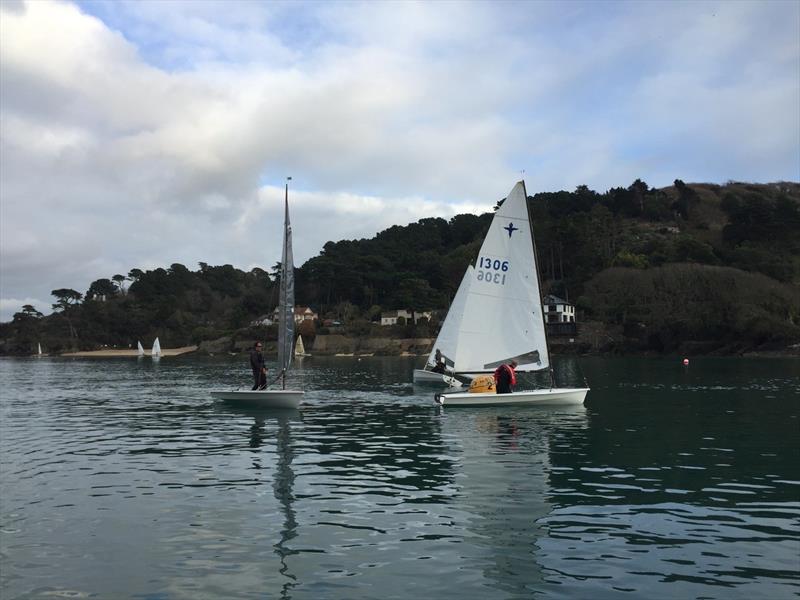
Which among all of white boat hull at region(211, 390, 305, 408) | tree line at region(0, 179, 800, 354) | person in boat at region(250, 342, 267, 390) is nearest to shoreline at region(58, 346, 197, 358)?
tree line at region(0, 179, 800, 354)

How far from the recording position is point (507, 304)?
1241 inches

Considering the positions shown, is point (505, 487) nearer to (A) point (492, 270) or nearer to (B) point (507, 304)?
(B) point (507, 304)

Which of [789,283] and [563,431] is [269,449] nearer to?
[563,431]

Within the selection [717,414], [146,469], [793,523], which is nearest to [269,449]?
[146,469]

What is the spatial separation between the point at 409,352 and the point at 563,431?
341 feet

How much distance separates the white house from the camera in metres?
122

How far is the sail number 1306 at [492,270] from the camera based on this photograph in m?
31.5

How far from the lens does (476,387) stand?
30.5 m

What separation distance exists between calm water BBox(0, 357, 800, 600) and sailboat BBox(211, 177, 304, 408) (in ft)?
9.33

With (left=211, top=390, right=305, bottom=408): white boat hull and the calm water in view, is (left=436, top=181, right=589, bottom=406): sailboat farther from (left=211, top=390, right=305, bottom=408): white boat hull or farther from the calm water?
(left=211, top=390, right=305, bottom=408): white boat hull

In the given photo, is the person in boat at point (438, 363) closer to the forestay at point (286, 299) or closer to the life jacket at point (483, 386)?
the life jacket at point (483, 386)

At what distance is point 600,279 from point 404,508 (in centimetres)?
11695

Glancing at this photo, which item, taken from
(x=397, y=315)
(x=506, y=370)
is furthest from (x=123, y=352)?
(x=506, y=370)

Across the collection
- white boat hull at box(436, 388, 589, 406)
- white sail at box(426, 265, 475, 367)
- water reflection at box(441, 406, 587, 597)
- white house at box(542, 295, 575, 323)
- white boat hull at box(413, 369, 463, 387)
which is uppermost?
white house at box(542, 295, 575, 323)
